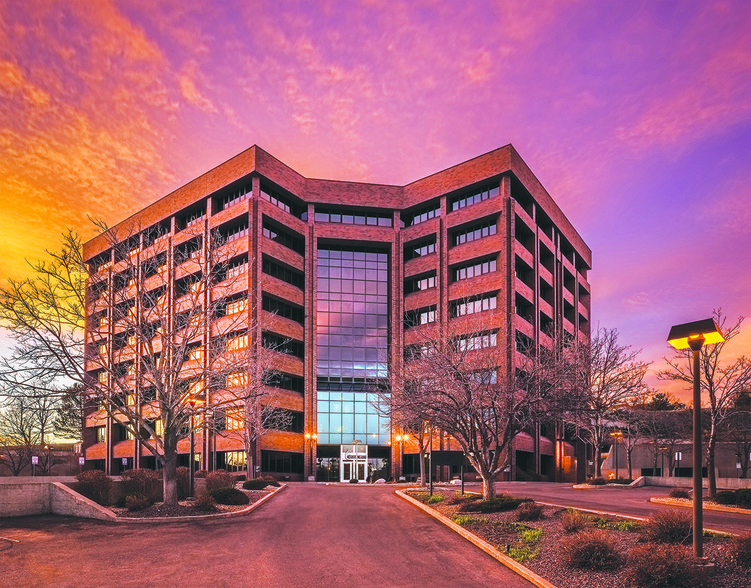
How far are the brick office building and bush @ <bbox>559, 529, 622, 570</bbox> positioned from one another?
147 ft

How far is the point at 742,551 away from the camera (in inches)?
447

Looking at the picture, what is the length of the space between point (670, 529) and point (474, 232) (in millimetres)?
51736

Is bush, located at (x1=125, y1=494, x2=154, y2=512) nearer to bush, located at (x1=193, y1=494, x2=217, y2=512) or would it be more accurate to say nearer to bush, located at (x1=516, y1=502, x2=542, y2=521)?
bush, located at (x1=193, y1=494, x2=217, y2=512)

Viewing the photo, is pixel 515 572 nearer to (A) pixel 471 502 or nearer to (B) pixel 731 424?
(A) pixel 471 502

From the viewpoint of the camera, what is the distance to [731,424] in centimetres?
5500

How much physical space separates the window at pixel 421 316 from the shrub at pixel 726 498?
130 feet

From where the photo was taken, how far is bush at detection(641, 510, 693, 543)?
43.8ft

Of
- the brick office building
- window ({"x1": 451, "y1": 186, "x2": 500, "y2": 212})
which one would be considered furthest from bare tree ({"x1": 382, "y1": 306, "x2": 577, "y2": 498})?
window ({"x1": 451, "y1": 186, "x2": 500, "y2": 212})

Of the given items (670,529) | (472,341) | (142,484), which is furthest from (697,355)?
(472,341)

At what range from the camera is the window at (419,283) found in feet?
218

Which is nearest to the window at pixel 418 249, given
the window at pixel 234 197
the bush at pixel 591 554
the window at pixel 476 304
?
the window at pixel 476 304

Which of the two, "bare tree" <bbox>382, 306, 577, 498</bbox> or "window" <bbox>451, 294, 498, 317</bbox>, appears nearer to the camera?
"bare tree" <bbox>382, 306, 577, 498</bbox>

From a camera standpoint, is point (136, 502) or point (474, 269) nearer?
point (136, 502)

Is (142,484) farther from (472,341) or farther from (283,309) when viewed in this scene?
(283,309)
